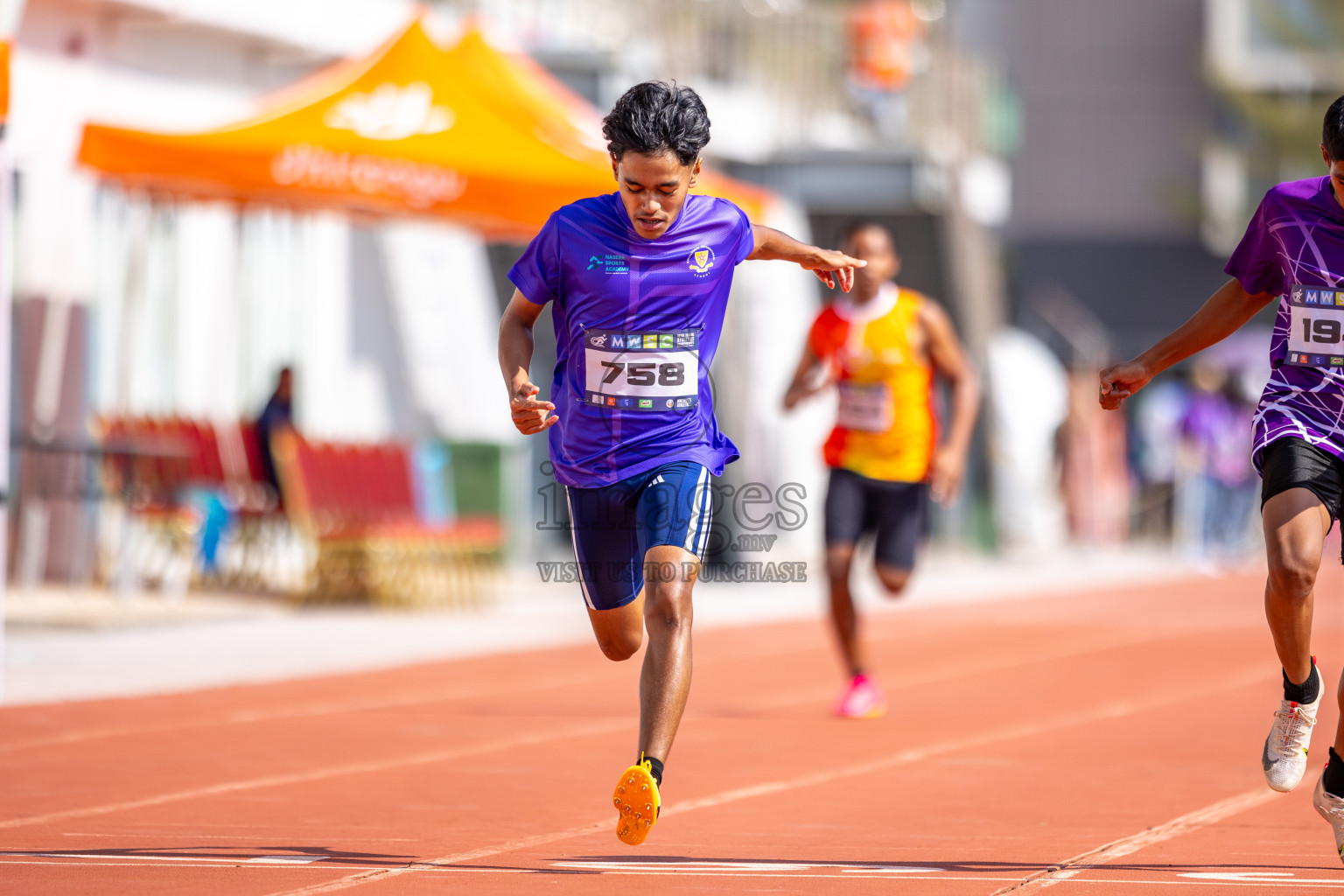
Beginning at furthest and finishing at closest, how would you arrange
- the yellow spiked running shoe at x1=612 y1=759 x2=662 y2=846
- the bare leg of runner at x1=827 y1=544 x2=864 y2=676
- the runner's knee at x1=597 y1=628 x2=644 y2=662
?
the bare leg of runner at x1=827 y1=544 x2=864 y2=676 < the runner's knee at x1=597 y1=628 x2=644 y2=662 < the yellow spiked running shoe at x1=612 y1=759 x2=662 y2=846

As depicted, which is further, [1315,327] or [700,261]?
[700,261]

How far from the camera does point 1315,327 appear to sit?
245 inches

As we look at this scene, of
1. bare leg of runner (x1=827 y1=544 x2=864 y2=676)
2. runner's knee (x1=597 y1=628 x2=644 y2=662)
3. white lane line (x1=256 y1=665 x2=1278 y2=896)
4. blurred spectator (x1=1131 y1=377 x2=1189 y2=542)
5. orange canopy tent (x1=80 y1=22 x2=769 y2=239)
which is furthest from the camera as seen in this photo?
blurred spectator (x1=1131 y1=377 x2=1189 y2=542)

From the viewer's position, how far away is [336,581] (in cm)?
1703

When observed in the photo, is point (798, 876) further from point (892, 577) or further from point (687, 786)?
point (892, 577)

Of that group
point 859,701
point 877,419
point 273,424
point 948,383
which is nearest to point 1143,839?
point 859,701

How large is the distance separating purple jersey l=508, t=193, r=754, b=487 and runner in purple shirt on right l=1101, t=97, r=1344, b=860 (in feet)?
4.30

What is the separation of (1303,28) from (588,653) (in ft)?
123

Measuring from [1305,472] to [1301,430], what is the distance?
128mm

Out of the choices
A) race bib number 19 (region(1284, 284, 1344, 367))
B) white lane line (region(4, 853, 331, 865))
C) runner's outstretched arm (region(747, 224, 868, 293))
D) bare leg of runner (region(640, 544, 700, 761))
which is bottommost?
white lane line (region(4, 853, 331, 865))

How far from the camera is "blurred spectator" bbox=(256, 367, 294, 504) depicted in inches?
695

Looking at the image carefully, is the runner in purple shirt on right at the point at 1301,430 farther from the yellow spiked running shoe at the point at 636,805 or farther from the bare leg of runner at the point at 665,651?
the yellow spiked running shoe at the point at 636,805

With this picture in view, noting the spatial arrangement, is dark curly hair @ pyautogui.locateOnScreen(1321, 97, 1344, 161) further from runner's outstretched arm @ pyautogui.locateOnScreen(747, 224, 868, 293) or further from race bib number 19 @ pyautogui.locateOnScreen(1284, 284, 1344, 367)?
runner's outstretched arm @ pyautogui.locateOnScreen(747, 224, 868, 293)

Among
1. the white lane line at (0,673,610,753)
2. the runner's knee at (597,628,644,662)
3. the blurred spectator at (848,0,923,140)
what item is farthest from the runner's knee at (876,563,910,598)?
the blurred spectator at (848,0,923,140)
